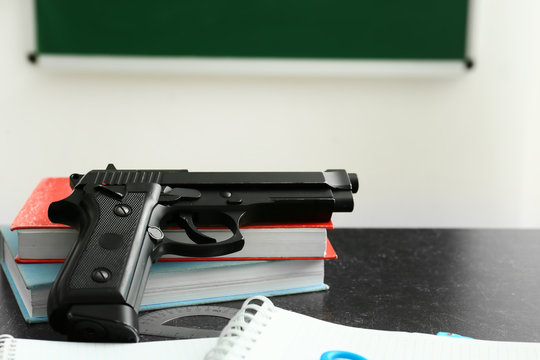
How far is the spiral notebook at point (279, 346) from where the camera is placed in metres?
0.47

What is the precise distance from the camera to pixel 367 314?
0.64 m

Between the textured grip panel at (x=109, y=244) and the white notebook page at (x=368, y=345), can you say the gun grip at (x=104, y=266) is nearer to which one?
the textured grip panel at (x=109, y=244)

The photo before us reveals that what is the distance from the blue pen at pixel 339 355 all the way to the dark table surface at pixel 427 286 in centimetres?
12

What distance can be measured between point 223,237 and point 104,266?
15 cm

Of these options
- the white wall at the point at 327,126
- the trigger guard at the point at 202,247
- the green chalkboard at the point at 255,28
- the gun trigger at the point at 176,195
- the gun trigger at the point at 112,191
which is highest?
the green chalkboard at the point at 255,28

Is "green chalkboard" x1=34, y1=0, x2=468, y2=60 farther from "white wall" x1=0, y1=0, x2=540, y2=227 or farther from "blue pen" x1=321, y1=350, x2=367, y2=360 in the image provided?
"blue pen" x1=321, y1=350, x2=367, y2=360

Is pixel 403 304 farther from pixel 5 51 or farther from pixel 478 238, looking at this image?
pixel 5 51

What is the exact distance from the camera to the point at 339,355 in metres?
0.49

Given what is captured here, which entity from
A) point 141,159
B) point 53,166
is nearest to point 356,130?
point 141,159

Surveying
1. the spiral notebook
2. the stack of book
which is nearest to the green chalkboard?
the stack of book

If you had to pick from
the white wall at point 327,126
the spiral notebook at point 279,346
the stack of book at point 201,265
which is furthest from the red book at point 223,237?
the white wall at point 327,126

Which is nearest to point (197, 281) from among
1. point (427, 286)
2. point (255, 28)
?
point (427, 286)

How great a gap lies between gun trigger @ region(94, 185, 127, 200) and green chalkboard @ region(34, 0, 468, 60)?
145cm

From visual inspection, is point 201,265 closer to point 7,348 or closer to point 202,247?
point 202,247
